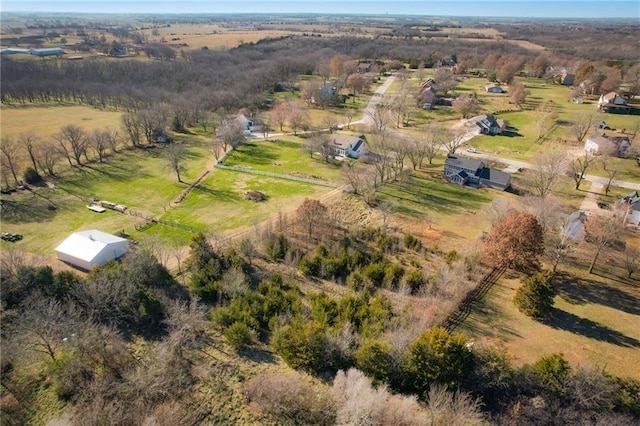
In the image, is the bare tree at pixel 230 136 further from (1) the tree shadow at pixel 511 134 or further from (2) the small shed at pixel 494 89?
(2) the small shed at pixel 494 89

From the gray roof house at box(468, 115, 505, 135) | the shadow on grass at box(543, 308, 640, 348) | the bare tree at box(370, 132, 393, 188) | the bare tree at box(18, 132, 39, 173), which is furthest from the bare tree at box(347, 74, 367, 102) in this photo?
the shadow on grass at box(543, 308, 640, 348)

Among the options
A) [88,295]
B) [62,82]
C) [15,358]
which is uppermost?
[62,82]

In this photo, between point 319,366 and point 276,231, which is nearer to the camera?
point 319,366

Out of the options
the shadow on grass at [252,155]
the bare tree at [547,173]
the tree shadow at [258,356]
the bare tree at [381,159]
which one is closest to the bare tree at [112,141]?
the shadow on grass at [252,155]

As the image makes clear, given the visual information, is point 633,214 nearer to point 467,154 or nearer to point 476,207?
point 476,207

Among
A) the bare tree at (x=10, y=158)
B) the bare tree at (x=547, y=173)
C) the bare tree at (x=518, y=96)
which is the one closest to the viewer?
the bare tree at (x=547, y=173)

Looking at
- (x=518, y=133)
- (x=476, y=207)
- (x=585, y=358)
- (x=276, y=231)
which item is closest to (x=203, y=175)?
(x=276, y=231)
